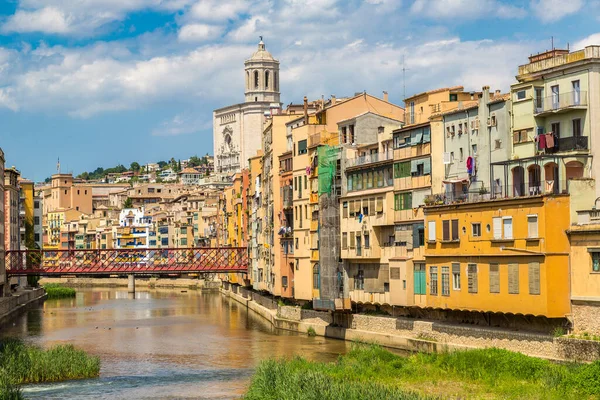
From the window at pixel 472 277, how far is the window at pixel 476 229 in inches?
48.1

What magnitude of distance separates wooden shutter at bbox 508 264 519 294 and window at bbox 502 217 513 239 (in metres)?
1.11

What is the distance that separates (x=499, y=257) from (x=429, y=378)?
668cm

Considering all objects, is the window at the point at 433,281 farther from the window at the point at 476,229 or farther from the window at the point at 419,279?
the window at the point at 476,229

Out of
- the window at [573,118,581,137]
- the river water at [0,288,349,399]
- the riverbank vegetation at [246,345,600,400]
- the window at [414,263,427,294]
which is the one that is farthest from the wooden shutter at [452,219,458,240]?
the river water at [0,288,349,399]

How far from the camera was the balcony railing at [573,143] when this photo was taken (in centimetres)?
4353

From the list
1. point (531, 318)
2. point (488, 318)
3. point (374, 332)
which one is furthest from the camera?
point (374, 332)

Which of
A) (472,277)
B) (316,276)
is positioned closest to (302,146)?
(316,276)

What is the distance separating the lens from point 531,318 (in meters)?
43.1

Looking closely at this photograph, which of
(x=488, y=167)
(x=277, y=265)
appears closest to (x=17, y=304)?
(x=277, y=265)

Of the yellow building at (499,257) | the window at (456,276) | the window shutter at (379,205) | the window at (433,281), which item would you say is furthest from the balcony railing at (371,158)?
the window at (456,276)

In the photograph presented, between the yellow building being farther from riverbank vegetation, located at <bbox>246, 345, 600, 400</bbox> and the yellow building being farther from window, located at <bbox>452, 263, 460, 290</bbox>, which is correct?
riverbank vegetation, located at <bbox>246, 345, 600, 400</bbox>

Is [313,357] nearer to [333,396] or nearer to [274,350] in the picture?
[274,350]

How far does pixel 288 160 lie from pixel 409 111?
13186mm

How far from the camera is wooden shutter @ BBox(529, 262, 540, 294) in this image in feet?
137
